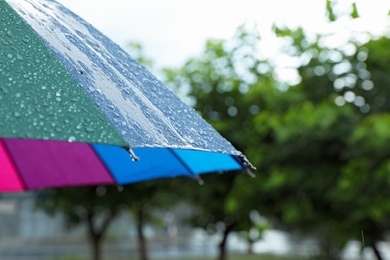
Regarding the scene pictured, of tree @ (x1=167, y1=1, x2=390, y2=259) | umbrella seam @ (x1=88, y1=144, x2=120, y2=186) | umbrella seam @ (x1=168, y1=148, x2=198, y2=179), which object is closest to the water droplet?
umbrella seam @ (x1=168, y1=148, x2=198, y2=179)

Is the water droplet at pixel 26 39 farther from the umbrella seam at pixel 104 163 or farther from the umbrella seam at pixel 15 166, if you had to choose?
the umbrella seam at pixel 15 166

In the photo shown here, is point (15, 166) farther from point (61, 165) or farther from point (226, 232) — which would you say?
point (226, 232)

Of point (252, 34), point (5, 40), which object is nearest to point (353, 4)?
point (5, 40)

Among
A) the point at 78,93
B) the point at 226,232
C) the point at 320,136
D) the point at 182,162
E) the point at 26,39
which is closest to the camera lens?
the point at 78,93

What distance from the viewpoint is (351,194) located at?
6.68 m

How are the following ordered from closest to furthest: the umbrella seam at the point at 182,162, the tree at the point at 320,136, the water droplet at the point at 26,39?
the water droplet at the point at 26,39, the umbrella seam at the point at 182,162, the tree at the point at 320,136

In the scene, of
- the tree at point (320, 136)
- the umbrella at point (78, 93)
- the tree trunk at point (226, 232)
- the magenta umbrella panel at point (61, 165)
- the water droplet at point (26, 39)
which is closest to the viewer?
the umbrella at point (78, 93)

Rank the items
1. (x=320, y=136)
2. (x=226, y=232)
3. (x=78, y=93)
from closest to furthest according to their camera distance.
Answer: (x=78, y=93) < (x=320, y=136) < (x=226, y=232)

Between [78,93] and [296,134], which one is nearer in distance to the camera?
[78,93]

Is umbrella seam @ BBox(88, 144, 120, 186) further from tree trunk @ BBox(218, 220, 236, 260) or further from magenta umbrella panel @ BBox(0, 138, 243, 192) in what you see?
tree trunk @ BBox(218, 220, 236, 260)

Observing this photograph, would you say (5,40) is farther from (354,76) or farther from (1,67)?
(354,76)

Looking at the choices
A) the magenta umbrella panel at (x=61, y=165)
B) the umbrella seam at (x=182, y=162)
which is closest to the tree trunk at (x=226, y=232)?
the magenta umbrella panel at (x=61, y=165)

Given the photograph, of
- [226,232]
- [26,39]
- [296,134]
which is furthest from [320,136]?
[26,39]

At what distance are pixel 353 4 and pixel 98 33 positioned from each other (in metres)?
1.18
